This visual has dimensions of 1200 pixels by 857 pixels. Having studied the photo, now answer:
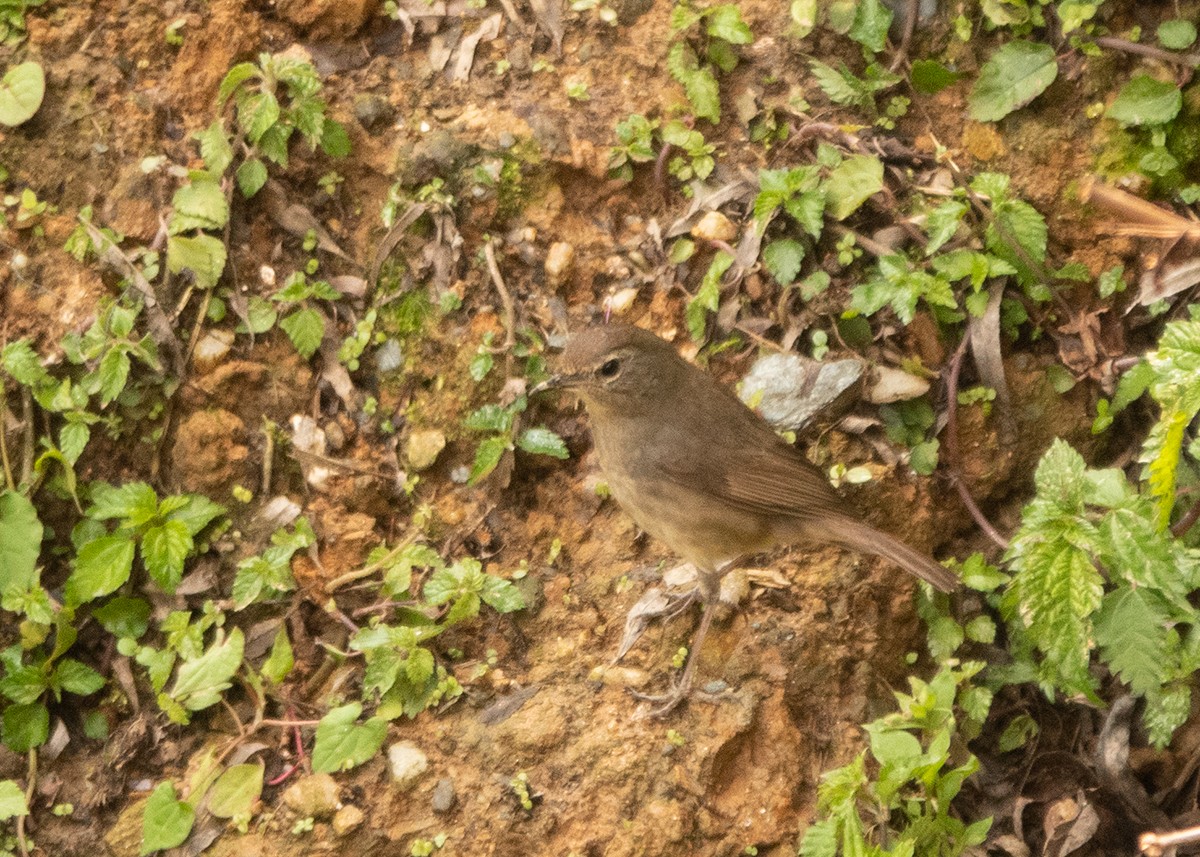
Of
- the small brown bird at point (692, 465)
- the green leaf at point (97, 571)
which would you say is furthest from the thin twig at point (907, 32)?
the green leaf at point (97, 571)

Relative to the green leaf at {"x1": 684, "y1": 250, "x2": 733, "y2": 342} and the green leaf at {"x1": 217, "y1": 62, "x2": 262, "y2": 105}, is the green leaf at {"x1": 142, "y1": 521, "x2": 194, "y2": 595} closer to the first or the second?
the green leaf at {"x1": 217, "y1": 62, "x2": 262, "y2": 105}

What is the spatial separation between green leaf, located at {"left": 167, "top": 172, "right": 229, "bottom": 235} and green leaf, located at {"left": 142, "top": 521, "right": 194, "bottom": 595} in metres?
1.30

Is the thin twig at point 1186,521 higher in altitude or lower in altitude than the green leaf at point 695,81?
lower

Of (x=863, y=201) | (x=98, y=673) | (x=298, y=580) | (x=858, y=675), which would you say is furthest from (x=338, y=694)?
(x=863, y=201)

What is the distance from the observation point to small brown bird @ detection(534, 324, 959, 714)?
15.9ft

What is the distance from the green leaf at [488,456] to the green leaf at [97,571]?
1.41 m

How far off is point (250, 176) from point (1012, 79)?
11.1ft

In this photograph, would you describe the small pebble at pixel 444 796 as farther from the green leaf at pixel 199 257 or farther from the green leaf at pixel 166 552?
the green leaf at pixel 199 257

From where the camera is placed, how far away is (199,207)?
531 centimetres

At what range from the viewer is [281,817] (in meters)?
4.52

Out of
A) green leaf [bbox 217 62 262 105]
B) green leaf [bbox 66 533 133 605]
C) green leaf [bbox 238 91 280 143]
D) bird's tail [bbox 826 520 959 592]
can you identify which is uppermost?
green leaf [bbox 217 62 262 105]

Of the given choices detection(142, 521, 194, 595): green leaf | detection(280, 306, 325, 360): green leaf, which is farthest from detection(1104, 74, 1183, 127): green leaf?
detection(142, 521, 194, 595): green leaf

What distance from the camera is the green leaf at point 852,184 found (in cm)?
546

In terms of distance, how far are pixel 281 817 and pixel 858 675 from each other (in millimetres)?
2238
